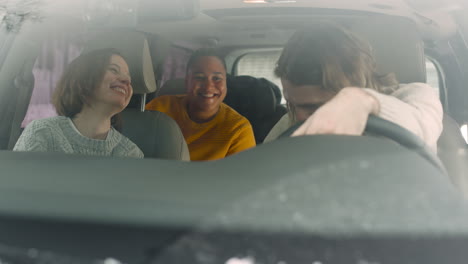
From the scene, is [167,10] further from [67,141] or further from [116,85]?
[67,141]

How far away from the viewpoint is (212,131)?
4.02 feet

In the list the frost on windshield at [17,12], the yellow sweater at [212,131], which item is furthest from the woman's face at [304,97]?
the frost on windshield at [17,12]

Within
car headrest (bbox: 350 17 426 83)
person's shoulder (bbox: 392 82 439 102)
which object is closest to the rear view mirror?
car headrest (bbox: 350 17 426 83)

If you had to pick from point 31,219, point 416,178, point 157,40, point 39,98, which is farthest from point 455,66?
point 39,98

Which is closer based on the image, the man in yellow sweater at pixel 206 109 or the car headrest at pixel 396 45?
the car headrest at pixel 396 45

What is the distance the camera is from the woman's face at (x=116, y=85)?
133 cm

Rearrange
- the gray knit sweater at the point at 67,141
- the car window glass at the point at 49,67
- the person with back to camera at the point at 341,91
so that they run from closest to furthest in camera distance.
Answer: the person with back to camera at the point at 341,91 < the gray knit sweater at the point at 67,141 < the car window glass at the point at 49,67

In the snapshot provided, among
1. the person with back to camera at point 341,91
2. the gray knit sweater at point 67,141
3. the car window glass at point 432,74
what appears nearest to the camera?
the person with back to camera at point 341,91

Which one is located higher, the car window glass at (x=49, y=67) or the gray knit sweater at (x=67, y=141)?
the car window glass at (x=49, y=67)

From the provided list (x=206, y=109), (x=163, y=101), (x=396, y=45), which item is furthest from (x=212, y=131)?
(x=396, y=45)

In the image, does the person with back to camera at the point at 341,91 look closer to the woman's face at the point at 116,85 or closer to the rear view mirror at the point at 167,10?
the rear view mirror at the point at 167,10

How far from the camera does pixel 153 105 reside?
4.40ft

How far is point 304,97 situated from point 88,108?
633 millimetres

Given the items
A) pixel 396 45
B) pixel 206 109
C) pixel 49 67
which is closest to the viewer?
pixel 396 45
